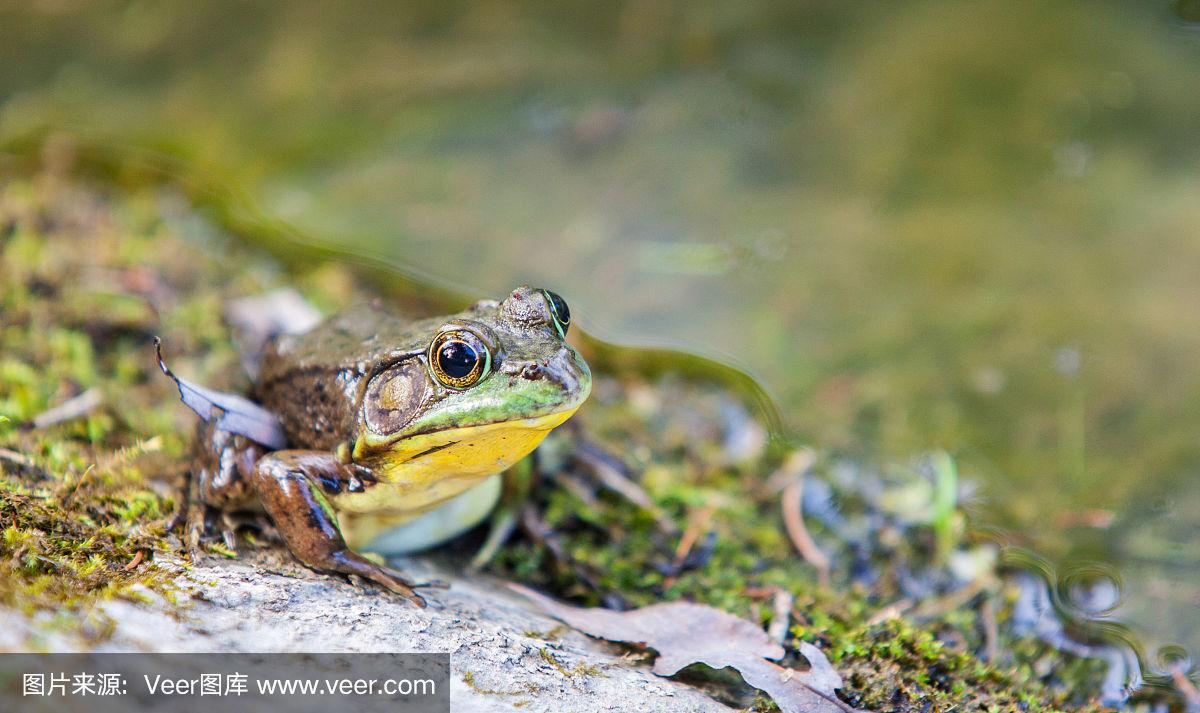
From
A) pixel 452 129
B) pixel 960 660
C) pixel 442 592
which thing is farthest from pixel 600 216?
pixel 960 660

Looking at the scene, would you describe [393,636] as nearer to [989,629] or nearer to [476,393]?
[476,393]

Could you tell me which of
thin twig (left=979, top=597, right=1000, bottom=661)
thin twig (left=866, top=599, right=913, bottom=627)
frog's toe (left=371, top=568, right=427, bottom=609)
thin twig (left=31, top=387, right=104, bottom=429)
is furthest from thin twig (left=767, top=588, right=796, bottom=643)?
thin twig (left=31, top=387, right=104, bottom=429)

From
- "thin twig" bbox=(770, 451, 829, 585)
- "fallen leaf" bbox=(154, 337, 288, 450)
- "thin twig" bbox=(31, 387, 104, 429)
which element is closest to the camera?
"fallen leaf" bbox=(154, 337, 288, 450)

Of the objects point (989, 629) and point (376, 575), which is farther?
point (989, 629)

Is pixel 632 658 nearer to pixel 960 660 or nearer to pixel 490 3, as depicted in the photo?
pixel 960 660

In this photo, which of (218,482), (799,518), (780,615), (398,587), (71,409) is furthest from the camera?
(799,518)

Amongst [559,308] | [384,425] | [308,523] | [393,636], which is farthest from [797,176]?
[393,636]

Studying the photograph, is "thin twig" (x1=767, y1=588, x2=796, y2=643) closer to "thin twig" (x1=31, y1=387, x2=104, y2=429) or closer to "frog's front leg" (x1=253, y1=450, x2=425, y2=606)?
"frog's front leg" (x1=253, y1=450, x2=425, y2=606)
